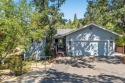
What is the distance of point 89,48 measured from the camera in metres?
31.7

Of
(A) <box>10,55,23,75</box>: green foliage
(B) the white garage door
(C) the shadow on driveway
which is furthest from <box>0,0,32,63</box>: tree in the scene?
(B) the white garage door

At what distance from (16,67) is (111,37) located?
18.2m

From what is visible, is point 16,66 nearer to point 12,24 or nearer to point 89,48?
point 12,24

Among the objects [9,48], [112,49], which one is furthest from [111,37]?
[9,48]

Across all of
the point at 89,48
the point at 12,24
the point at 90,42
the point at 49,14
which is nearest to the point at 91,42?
the point at 90,42

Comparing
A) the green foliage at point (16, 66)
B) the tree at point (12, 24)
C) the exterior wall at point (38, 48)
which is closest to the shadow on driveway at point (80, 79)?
the green foliage at point (16, 66)

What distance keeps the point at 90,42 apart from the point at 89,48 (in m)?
1.01

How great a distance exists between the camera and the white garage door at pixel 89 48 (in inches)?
1241

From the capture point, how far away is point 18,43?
56.1 ft

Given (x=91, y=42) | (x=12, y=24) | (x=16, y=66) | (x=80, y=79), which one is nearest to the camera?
(x=80, y=79)

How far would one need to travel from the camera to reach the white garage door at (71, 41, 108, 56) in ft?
103

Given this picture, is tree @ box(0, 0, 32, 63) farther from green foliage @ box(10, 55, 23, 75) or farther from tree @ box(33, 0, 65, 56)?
tree @ box(33, 0, 65, 56)

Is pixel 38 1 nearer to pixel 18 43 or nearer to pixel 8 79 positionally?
pixel 18 43

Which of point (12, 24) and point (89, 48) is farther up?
point (12, 24)
